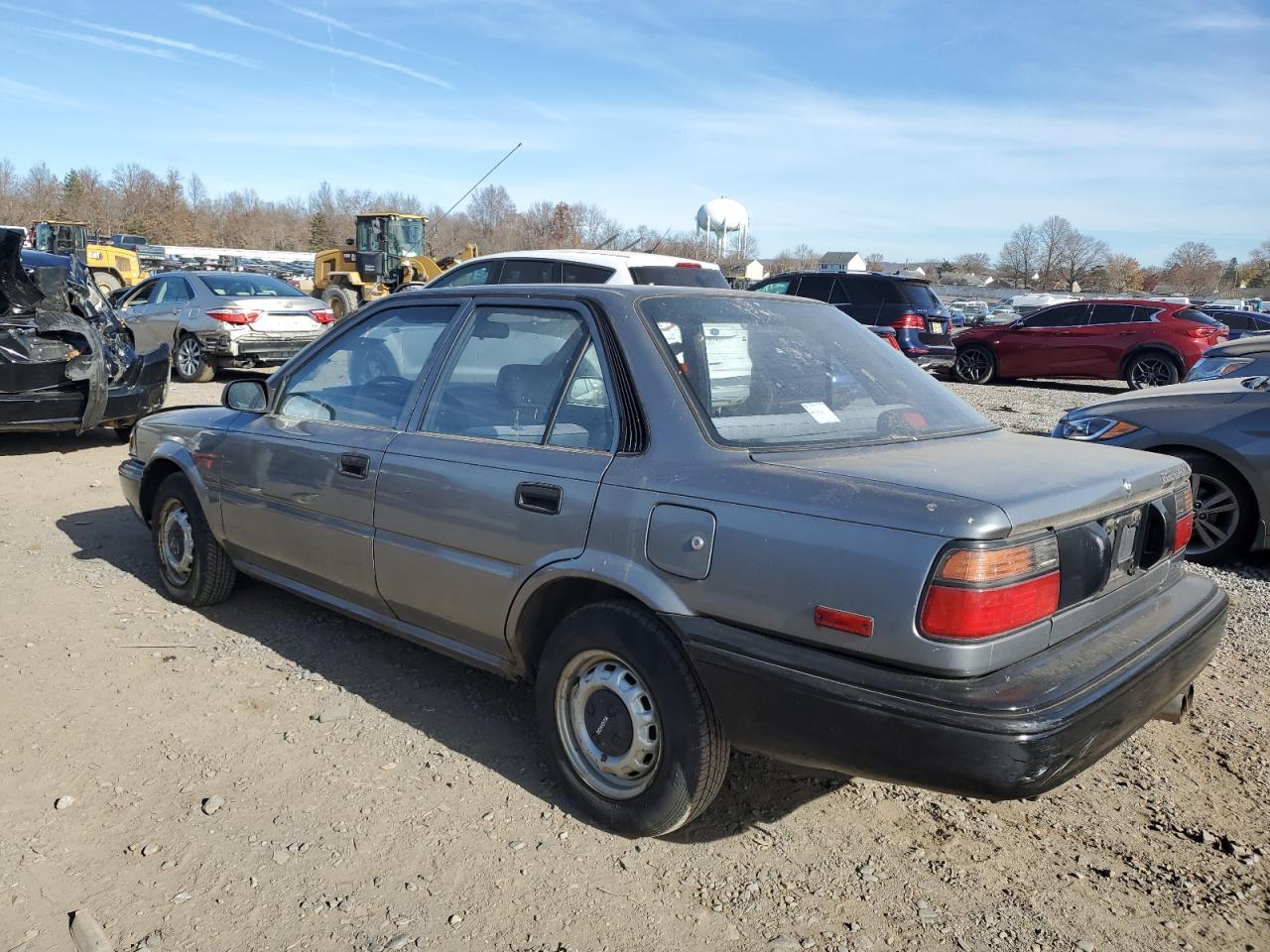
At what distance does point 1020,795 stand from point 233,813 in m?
2.31

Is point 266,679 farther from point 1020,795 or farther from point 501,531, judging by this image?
point 1020,795

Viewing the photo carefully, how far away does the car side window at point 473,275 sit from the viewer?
9195 mm

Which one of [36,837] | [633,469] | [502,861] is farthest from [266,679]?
[633,469]

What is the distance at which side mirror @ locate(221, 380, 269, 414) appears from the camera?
4312 mm

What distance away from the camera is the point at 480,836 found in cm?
294

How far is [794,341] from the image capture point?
10.8 ft

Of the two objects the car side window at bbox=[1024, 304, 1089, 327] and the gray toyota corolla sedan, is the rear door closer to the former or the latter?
the car side window at bbox=[1024, 304, 1089, 327]

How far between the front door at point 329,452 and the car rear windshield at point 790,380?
107 centimetres

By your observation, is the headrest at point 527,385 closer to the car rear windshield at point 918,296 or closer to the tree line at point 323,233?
the car rear windshield at point 918,296

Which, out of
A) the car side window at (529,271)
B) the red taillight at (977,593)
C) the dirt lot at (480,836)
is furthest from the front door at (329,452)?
the car side window at (529,271)

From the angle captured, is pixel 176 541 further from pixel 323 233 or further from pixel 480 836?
pixel 323 233

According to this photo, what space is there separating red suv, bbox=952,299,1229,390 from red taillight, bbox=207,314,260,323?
39.0 ft

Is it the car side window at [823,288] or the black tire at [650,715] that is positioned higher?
the car side window at [823,288]

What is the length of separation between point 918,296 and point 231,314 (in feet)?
32.5
